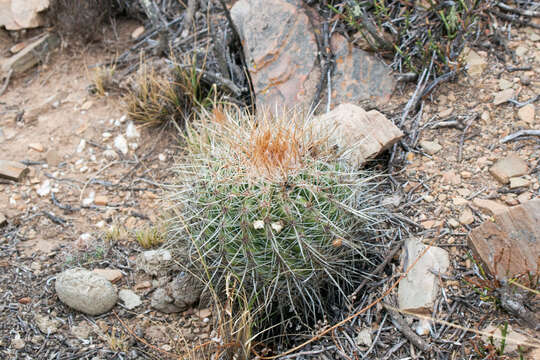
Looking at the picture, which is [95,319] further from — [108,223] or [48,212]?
[48,212]

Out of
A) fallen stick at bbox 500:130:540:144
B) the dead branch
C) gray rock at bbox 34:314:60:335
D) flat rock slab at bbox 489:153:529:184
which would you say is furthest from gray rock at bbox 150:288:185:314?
the dead branch

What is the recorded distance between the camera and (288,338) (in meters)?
2.61

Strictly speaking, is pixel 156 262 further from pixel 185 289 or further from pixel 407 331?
pixel 407 331

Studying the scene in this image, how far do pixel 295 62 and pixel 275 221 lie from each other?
1.80m

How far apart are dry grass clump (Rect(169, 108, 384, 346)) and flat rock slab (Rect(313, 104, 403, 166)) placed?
10.3 inches

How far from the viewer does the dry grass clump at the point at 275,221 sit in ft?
7.32

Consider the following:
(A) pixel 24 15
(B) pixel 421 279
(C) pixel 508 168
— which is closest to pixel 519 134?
(C) pixel 508 168

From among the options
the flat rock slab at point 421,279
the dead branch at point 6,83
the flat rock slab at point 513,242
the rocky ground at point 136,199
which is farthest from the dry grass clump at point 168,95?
the flat rock slab at point 513,242

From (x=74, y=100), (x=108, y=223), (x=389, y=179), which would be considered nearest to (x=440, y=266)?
(x=389, y=179)

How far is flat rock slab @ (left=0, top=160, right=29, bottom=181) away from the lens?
3.69 m

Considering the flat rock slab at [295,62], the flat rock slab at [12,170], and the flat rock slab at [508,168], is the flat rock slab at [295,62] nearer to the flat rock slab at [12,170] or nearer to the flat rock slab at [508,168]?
the flat rock slab at [508,168]

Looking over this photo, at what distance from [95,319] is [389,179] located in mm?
1895

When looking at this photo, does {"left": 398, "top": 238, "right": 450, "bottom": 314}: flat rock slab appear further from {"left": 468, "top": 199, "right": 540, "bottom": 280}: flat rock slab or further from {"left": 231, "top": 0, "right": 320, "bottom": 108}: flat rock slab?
{"left": 231, "top": 0, "right": 320, "bottom": 108}: flat rock slab

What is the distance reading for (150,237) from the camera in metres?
3.12
